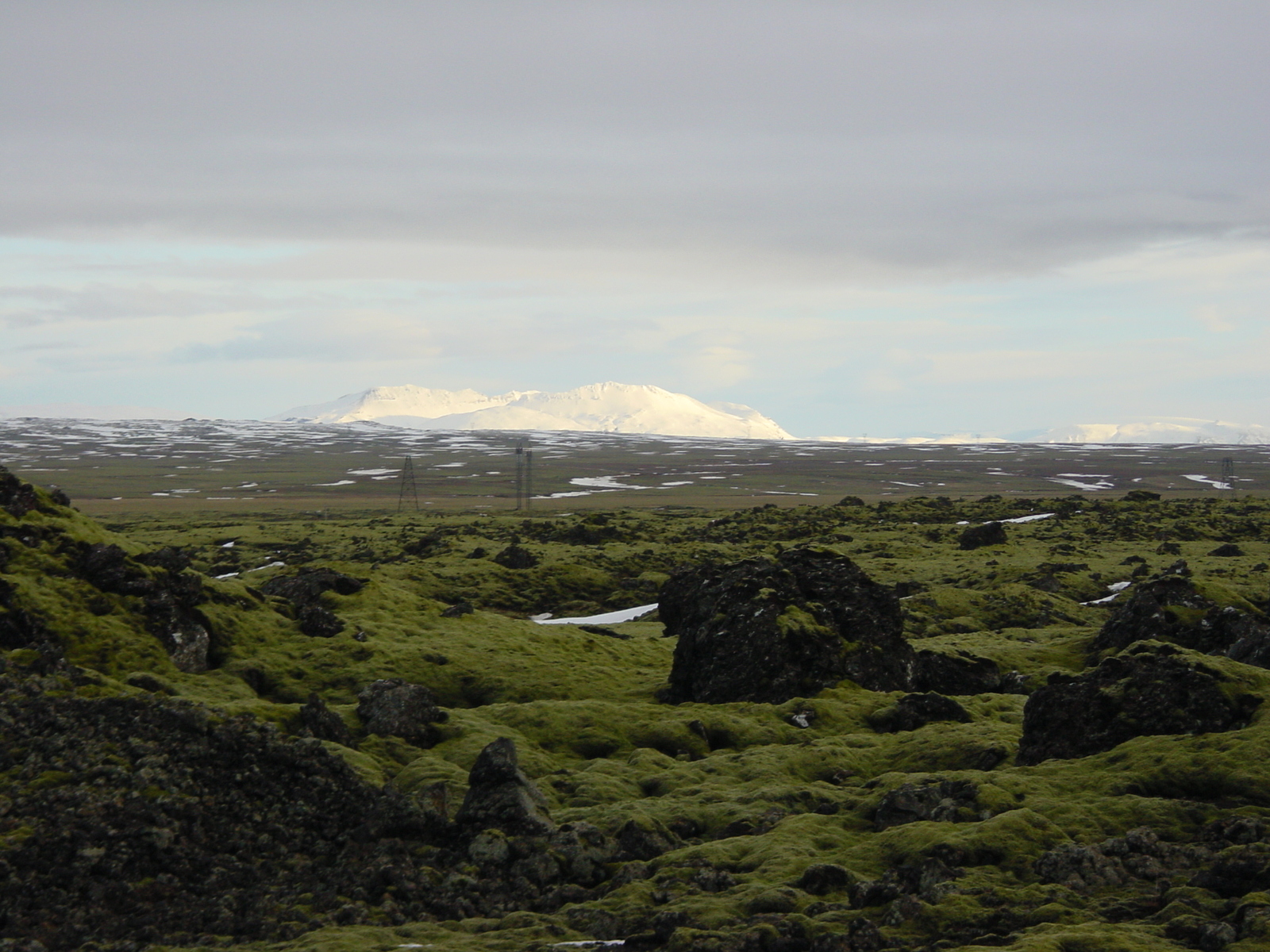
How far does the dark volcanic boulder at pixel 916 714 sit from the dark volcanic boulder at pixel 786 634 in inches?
160

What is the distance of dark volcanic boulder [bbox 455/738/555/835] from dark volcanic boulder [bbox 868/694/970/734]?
13.9 meters

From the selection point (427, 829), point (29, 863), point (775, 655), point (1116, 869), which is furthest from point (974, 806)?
point (29, 863)

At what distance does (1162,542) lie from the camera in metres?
84.8

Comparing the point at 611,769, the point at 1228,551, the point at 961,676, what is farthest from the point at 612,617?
the point at 1228,551

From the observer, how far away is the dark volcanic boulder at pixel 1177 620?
34.3 meters

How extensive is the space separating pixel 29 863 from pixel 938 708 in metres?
24.8

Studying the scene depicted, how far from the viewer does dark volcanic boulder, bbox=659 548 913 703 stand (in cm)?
3469

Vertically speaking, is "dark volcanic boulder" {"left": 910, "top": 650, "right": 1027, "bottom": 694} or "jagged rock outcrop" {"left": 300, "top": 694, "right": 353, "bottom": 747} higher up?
"jagged rock outcrop" {"left": 300, "top": 694, "right": 353, "bottom": 747}

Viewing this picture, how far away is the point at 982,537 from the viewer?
8588 cm

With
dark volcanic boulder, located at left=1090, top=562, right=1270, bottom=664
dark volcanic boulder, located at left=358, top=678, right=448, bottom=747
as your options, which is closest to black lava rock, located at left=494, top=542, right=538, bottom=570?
dark volcanic boulder, located at left=1090, top=562, right=1270, bottom=664

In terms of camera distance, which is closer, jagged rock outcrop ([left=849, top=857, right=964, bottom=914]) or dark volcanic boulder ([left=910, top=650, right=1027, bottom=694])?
jagged rock outcrop ([left=849, top=857, right=964, bottom=914])

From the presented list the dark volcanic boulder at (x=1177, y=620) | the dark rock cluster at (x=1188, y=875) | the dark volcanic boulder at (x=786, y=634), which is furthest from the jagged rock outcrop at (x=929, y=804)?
the dark volcanic boulder at (x=1177, y=620)

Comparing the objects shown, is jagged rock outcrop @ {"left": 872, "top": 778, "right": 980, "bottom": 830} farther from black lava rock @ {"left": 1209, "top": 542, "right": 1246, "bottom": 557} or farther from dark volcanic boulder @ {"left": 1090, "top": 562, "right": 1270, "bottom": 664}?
black lava rock @ {"left": 1209, "top": 542, "right": 1246, "bottom": 557}

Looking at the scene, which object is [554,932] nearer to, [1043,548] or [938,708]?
[938,708]
